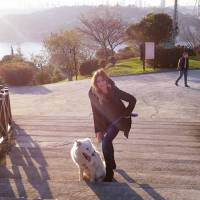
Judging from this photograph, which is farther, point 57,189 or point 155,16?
point 155,16

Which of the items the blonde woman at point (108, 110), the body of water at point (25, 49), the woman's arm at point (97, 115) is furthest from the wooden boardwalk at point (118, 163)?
the body of water at point (25, 49)

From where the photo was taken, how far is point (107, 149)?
5.99 meters

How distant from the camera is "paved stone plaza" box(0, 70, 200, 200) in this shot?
5.09 metres

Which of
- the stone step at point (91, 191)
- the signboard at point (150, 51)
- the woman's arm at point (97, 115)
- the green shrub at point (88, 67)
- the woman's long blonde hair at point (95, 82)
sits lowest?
the green shrub at point (88, 67)

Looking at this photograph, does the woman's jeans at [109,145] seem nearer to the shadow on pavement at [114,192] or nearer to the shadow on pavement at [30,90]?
the shadow on pavement at [114,192]

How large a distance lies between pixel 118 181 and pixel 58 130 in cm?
Answer: 404

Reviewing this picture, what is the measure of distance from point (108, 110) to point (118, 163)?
1.44 m

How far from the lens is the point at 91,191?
509 centimetres

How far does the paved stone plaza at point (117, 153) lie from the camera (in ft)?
16.7

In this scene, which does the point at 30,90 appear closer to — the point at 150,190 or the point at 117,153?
the point at 117,153

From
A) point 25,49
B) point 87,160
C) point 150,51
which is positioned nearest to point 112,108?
point 87,160

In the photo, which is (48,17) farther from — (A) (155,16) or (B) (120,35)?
(A) (155,16)

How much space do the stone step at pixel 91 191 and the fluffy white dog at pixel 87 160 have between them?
40 cm

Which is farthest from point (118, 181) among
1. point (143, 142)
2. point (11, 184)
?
point (143, 142)
